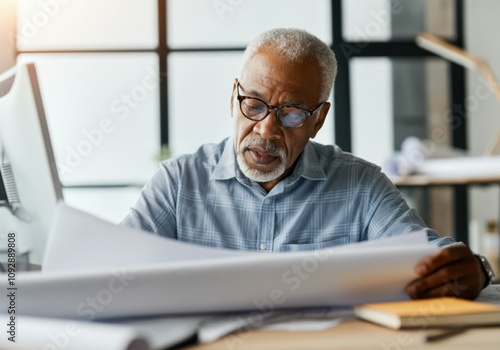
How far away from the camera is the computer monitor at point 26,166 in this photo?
118 cm

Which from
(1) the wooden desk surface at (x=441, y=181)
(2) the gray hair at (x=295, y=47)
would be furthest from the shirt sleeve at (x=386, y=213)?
(1) the wooden desk surface at (x=441, y=181)

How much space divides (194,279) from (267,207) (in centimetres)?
78

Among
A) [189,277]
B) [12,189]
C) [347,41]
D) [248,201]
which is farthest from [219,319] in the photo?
[347,41]

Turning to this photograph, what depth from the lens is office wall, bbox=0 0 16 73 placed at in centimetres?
493

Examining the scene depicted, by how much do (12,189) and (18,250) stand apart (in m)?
0.12

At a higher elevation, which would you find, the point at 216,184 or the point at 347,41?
the point at 347,41

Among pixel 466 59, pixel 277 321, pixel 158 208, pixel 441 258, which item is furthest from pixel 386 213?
pixel 466 59

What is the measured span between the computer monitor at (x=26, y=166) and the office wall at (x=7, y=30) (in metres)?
3.87

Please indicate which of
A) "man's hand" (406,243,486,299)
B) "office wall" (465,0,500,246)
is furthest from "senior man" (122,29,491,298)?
"office wall" (465,0,500,246)

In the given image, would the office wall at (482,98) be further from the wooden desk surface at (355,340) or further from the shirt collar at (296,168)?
the wooden desk surface at (355,340)

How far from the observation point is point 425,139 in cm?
543

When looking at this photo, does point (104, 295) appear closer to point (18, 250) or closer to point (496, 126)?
point (18, 250)

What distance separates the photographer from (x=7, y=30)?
4988 millimetres

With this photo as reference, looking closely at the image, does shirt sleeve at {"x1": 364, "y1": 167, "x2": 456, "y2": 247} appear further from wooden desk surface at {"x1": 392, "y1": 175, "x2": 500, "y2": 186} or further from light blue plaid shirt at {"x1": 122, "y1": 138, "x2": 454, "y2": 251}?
wooden desk surface at {"x1": 392, "y1": 175, "x2": 500, "y2": 186}
